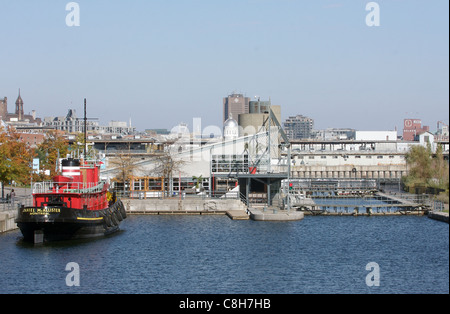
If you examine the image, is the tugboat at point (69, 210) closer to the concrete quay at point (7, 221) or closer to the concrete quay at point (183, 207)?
the concrete quay at point (7, 221)

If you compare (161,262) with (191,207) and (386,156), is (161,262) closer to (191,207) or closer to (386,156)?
(191,207)

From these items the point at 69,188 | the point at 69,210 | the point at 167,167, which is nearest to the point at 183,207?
the point at 167,167

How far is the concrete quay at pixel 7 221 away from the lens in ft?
191

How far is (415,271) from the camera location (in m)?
39.4

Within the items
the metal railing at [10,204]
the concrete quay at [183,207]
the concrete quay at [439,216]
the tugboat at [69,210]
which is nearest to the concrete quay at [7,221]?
the metal railing at [10,204]

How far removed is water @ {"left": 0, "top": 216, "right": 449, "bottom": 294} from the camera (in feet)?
124

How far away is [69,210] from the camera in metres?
52.2

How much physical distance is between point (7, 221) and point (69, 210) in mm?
9672

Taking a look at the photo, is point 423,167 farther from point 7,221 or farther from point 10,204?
point 7,221

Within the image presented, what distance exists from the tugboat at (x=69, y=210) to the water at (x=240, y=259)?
3.66 feet

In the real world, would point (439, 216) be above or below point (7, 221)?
below

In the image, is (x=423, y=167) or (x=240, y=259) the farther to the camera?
(x=423, y=167)
